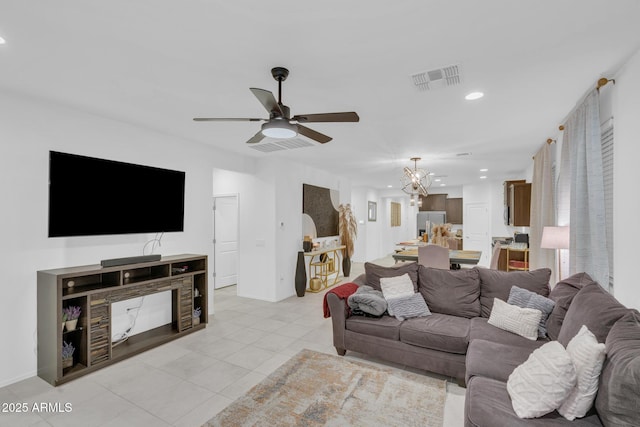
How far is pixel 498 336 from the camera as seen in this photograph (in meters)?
2.61

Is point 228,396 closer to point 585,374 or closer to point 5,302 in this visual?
point 5,302

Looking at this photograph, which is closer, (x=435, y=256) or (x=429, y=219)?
(x=435, y=256)

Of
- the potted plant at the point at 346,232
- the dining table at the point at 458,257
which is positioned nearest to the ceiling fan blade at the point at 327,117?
the dining table at the point at 458,257

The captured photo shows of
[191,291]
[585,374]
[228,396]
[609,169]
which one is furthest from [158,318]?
[609,169]

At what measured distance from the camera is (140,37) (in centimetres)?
188

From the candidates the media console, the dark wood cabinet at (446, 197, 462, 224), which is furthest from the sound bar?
the dark wood cabinet at (446, 197, 462, 224)

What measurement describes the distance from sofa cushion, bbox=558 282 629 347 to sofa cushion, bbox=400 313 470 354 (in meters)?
0.75

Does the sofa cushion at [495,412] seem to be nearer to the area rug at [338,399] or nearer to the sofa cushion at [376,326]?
the area rug at [338,399]

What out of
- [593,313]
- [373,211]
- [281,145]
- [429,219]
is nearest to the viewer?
[593,313]

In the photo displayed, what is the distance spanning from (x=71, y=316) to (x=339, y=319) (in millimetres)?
2648

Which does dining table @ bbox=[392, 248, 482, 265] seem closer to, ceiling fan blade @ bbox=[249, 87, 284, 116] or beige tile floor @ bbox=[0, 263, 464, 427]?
beige tile floor @ bbox=[0, 263, 464, 427]

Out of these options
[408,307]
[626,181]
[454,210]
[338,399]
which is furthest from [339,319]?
[454,210]

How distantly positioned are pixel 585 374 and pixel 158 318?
434cm

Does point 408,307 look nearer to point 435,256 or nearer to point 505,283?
point 505,283
